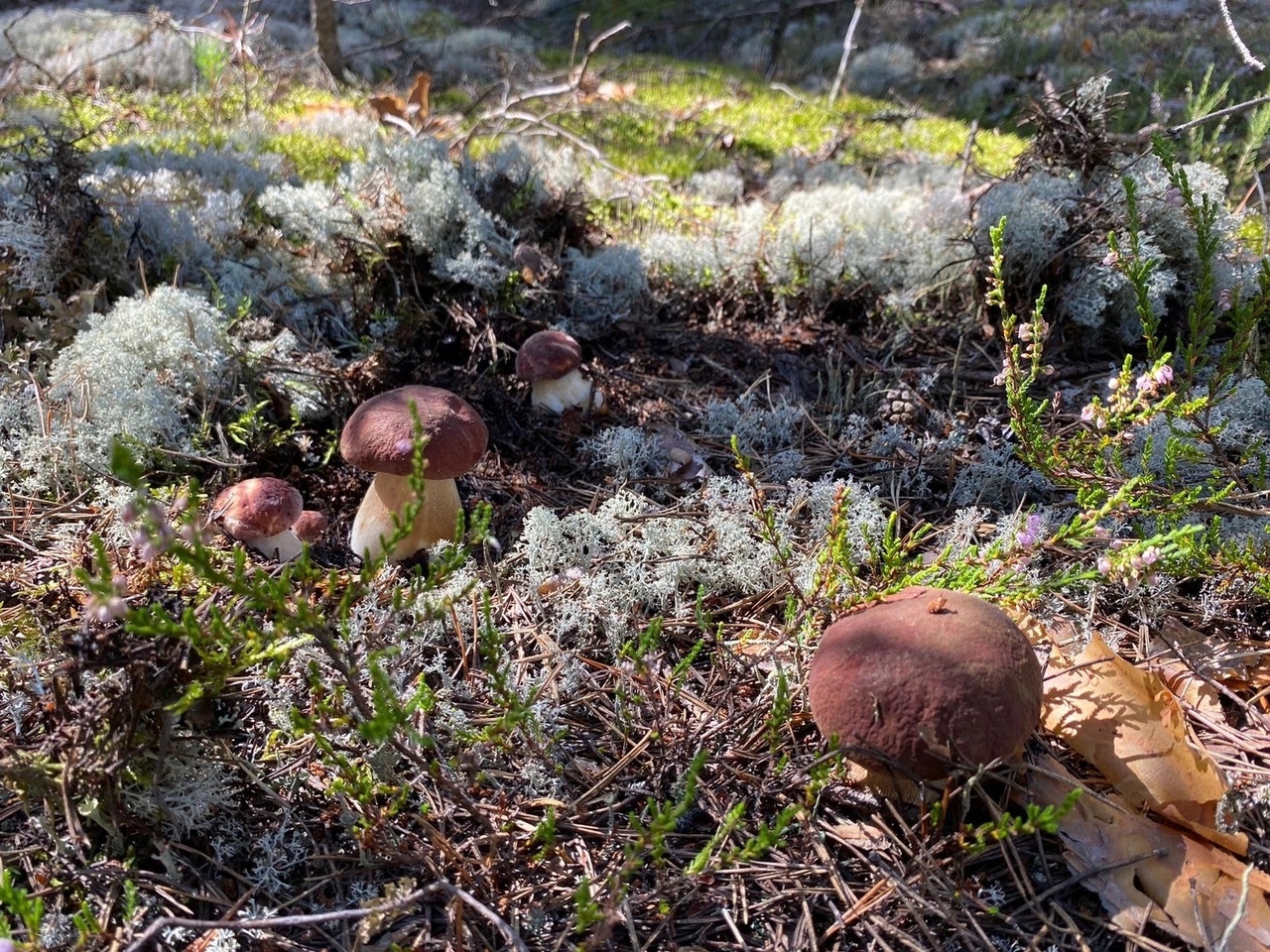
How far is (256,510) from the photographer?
2.31 m

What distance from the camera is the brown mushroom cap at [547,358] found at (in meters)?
2.93

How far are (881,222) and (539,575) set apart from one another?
8.76 ft

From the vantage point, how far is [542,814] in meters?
1.80

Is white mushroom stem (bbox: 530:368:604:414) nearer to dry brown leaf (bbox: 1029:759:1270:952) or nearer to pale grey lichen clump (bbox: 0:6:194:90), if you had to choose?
dry brown leaf (bbox: 1029:759:1270:952)

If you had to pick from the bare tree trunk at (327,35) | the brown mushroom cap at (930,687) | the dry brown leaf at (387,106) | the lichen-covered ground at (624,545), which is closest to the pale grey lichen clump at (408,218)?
the lichen-covered ground at (624,545)

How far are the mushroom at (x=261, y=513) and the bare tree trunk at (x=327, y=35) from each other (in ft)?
21.1

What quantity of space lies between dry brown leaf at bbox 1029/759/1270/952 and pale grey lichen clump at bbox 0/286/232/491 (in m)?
2.80

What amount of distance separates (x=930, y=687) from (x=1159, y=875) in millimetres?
619

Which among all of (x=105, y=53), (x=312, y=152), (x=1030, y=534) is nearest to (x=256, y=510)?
(x=1030, y=534)

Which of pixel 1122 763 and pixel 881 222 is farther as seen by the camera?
pixel 881 222

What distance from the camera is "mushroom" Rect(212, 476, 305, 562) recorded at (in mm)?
2309

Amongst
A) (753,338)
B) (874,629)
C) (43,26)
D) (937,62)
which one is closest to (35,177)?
(753,338)

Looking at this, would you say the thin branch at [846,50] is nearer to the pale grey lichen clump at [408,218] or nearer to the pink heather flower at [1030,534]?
the pale grey lichen clump at [408,218]

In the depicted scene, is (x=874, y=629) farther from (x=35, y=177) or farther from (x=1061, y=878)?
(x=35, y=177)
